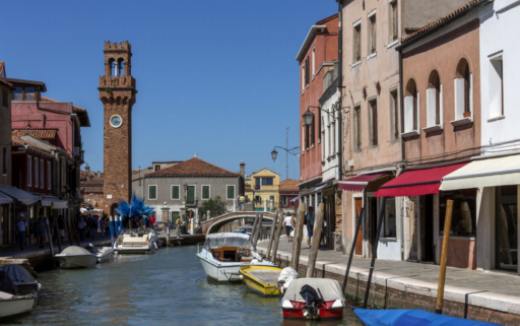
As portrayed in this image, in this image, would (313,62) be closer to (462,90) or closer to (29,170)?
(29,170)

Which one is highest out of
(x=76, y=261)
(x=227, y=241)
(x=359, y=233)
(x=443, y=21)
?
(x=443, y=21)

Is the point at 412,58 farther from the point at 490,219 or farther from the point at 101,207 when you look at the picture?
the point at 101,207

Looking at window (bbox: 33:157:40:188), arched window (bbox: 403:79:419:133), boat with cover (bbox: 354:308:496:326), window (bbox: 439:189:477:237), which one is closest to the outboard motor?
boat with cover (bbox: 354:308:496:326)

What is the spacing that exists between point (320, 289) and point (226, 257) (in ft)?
39.9

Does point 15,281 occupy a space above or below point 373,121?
below

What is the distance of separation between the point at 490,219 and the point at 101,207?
55510mm

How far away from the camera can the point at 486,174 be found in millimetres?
16469

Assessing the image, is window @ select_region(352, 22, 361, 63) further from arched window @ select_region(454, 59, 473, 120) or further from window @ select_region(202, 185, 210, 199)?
window @ select_region(202, 185, 210, 199)

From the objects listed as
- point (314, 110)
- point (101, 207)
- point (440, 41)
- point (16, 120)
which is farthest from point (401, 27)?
point (101, 207)

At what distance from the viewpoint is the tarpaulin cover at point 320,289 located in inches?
667

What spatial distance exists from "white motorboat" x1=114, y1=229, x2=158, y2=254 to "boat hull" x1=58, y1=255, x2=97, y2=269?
1205 cm

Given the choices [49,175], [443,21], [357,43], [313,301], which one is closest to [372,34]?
[357,43]

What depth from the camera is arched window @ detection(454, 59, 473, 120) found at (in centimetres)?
1934

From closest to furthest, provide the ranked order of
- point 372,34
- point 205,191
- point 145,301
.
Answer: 1. point 145,301
2. point 372,34
3. point 205,191
